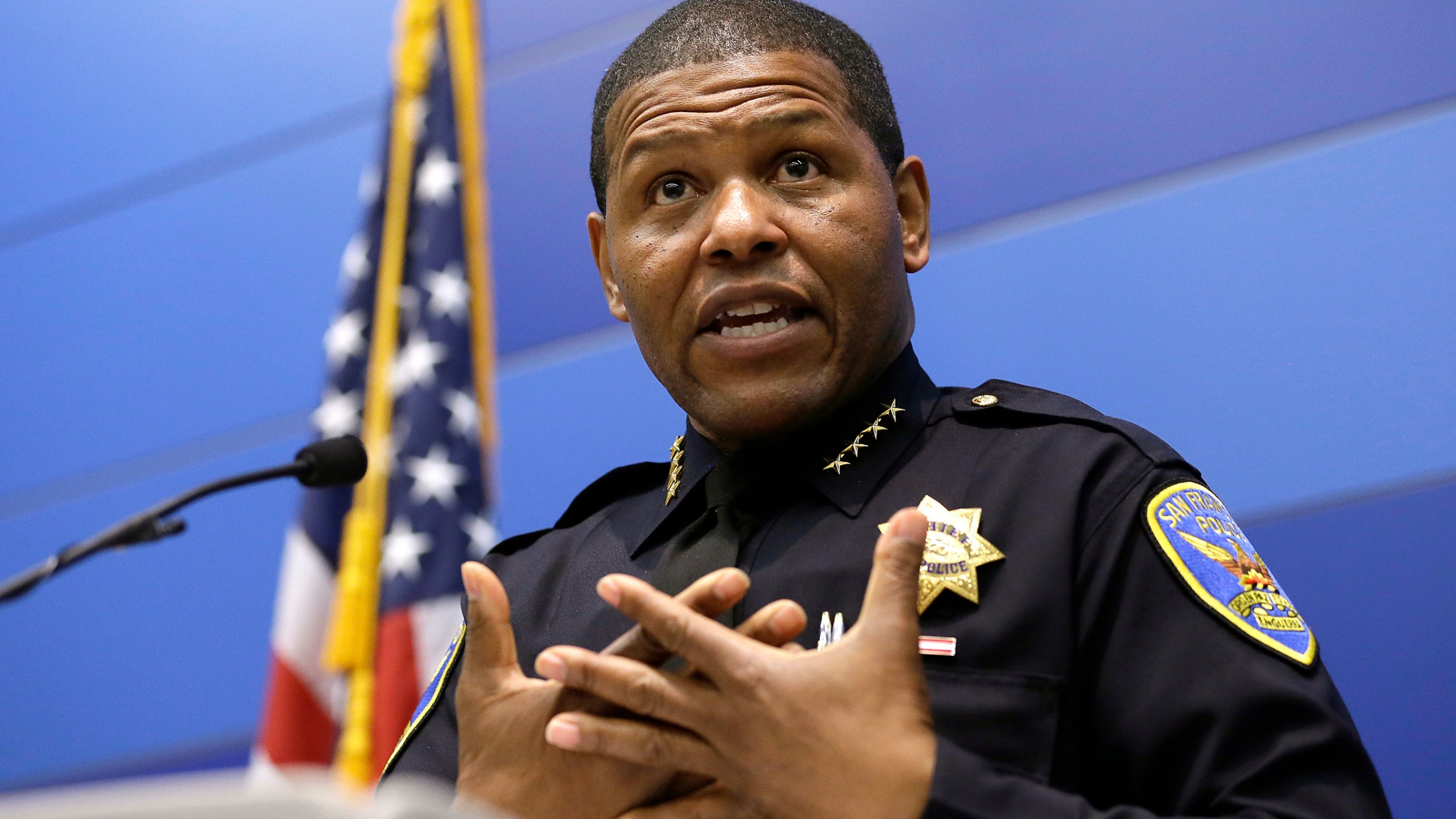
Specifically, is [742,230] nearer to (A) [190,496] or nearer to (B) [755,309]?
(B) [755,309]

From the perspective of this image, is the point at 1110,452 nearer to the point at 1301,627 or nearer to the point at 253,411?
the point at 1301,627

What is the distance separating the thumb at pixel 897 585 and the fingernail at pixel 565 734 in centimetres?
21

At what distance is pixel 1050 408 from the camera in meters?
1.24

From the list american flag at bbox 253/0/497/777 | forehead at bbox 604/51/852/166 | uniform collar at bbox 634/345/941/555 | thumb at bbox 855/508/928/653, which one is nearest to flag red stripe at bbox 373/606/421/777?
american flag at bbox 253/0/497/777

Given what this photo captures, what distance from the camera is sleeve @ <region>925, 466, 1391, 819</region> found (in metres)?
0.89

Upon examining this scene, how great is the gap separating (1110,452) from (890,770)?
433 millimetres

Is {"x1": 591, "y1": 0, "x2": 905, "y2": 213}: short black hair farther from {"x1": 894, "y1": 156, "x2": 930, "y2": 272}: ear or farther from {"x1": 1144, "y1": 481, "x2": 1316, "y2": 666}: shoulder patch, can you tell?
{"x1": 1144, "y1": 481, "x2": 1316, "y2": 666}: shoulder patch

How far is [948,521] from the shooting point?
1.14m

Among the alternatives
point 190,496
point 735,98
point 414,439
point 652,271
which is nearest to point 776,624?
point 652,271

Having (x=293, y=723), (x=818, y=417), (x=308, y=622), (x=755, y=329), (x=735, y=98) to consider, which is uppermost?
(x=735, y=98)

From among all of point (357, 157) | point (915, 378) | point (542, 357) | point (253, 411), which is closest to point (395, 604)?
point (542, 357)

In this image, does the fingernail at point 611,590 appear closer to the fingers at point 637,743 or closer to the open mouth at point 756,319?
the fingers at point 637,743

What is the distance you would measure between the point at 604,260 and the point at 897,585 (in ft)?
2.60

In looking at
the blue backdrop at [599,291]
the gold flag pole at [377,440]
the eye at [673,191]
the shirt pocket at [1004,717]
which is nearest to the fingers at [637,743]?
the shirt pocket at [1004,717]
